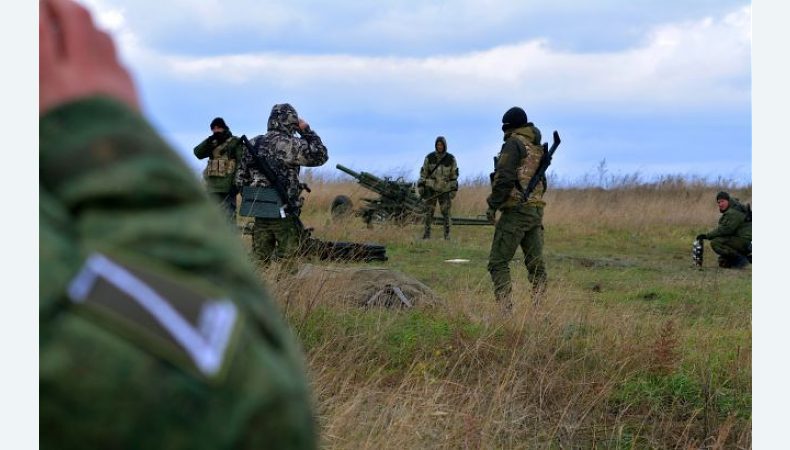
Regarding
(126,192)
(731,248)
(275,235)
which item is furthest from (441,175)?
(126,192)

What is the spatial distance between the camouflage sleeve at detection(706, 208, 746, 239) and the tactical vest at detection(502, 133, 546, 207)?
5622mm

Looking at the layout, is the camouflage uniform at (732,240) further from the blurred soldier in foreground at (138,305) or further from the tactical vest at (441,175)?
the blurred soldier in foreground at (138,305)

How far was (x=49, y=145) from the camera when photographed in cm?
70

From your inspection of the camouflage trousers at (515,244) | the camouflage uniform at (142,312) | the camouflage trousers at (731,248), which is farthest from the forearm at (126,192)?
the camouflage trousers at (731,248)

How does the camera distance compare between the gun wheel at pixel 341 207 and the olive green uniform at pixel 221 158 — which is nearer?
the olive green uniform at pixel 221 158

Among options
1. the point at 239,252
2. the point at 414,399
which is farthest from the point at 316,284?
the point at 239,252

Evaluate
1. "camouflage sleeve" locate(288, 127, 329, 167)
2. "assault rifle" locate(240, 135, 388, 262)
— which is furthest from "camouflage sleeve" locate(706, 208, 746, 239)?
"camouflage sleeve" locate(288, 127, 329, 167)

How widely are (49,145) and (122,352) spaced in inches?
6.0

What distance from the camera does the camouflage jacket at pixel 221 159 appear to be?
10.2 m

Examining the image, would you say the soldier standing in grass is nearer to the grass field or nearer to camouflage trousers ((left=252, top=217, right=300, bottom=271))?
the grass field

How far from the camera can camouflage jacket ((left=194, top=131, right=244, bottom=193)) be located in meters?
10.2

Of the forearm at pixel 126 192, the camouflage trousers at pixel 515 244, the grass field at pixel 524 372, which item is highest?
the forearm at pixel 126 192

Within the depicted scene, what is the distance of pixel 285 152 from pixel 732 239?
6783mm

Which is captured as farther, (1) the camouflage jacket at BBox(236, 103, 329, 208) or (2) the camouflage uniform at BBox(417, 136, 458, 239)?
(2) the camouflage uniform at BBox(417, 136, 458, 239)
